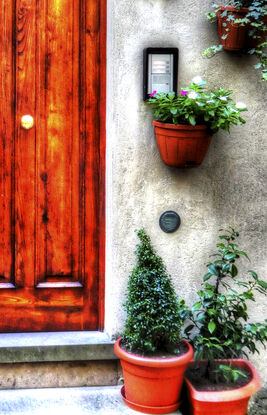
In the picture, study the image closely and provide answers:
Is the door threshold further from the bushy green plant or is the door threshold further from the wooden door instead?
the bushy green plant

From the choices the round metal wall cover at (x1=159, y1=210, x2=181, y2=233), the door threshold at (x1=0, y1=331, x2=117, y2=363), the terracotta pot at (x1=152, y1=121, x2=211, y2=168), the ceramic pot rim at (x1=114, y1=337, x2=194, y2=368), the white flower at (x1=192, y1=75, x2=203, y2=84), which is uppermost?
the white flower at (x1=192, y1=75, x2=203, y2=84)

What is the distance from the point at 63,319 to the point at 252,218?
129cm

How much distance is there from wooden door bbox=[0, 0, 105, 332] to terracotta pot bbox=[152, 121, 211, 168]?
0.45 metres

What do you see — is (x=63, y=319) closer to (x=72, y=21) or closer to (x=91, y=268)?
(x=91, y=268)

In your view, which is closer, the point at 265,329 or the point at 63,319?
the point at 265,329

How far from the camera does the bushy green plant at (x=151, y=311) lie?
10.3 feet

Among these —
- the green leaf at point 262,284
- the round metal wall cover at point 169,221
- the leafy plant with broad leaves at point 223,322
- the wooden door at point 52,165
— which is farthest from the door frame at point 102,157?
the green leaf at point 262,284

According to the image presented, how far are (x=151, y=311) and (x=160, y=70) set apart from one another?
4.47 ft

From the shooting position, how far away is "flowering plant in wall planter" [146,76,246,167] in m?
3.25

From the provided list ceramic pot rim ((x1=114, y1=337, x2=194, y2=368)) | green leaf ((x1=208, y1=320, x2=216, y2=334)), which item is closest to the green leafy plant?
green leaf ((x1=208, y1=320, x2=216, y2=334))

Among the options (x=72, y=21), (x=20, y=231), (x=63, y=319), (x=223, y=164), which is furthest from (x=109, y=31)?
(x=63, y=319)

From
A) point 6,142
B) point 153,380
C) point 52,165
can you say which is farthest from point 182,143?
point 153,380

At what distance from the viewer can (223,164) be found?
11.9 ft

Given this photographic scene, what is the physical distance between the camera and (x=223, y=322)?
338 cm
